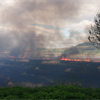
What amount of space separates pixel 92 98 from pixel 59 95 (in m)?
3.68

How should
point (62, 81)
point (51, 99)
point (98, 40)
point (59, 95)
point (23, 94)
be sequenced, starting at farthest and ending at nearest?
point (62, 81)
point (98, 40)
point (23, 94)
point (59, 95)
point (51, 99)

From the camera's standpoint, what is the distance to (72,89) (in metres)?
19.1

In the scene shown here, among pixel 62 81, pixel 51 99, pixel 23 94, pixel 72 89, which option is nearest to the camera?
pixel 51 99

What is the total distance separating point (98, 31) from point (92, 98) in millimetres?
14107

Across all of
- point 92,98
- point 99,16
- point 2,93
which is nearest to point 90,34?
point 99,16

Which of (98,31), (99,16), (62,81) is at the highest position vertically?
(99,16)

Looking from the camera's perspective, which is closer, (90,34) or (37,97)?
(37,97)

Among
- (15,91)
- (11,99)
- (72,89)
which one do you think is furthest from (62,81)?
(11,99)

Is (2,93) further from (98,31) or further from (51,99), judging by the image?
(98,31)

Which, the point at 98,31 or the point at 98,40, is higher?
the point at 98,31

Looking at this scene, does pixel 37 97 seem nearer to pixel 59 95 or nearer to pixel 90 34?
pixel 59 95

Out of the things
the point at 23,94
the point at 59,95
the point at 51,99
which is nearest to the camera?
the point at 51,99

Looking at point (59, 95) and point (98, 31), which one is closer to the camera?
point (59, 95)

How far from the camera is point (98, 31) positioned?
1027 inches
